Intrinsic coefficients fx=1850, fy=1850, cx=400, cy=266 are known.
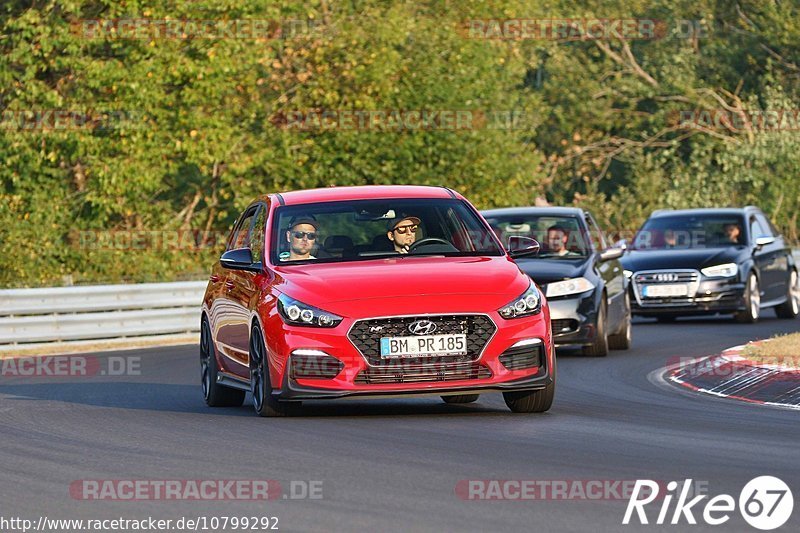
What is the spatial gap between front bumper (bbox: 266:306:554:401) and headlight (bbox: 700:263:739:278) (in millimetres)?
13434

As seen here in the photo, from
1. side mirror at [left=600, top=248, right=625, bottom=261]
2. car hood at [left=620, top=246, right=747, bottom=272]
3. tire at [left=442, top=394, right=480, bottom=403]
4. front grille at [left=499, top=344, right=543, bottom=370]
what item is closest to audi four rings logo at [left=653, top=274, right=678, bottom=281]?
car hood at [left=620, top=246, right=747, bottom=272]

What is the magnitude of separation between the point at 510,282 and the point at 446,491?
356 centimetres

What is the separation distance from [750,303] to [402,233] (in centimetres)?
1319

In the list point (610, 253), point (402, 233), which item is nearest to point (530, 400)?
point (402, 233)

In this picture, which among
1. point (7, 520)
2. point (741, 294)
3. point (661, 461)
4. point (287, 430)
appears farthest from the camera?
point (741, 294)

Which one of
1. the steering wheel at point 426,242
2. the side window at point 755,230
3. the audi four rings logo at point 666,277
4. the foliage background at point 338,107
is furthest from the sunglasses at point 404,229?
the foliage background at point 338,107

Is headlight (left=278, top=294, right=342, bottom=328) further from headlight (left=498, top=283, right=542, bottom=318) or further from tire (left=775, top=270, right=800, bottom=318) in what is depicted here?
tire (left=775, top=270, right=800, bottom=318)

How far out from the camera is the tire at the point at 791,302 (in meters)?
27.1

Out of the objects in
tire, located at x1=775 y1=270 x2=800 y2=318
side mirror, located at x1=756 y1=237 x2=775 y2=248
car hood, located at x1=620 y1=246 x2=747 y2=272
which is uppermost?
side mirror, located at x1=756 y1=237 x2=775 y2=248

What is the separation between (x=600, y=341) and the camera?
1920cm

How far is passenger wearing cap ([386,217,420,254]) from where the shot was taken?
13.0 metres

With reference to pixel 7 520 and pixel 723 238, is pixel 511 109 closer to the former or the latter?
pixel 723 238

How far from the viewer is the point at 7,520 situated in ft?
26.8

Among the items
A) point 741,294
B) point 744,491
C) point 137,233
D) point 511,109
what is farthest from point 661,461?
point 511,109
